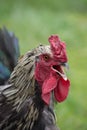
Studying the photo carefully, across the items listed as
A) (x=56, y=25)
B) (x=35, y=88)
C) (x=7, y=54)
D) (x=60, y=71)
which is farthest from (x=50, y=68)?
(x=56, y=25)

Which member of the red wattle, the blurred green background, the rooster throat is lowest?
the blurred green background

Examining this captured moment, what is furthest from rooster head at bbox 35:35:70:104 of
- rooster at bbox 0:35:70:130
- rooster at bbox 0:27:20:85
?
rooster at bbox 0:27:20:85

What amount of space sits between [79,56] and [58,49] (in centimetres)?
506

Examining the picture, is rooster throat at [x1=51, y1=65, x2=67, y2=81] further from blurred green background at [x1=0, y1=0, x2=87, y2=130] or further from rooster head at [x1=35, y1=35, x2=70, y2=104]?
blurred green background at [x1=0, y1=0, x2=87, y2=130]

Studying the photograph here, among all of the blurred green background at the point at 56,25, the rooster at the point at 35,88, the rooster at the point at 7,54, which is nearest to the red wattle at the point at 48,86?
the rooster at the point at 35,88

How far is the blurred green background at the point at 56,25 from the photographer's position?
34.0ft

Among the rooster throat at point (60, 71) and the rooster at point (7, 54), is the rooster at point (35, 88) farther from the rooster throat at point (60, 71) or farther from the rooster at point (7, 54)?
the rooster at point (7, 54)

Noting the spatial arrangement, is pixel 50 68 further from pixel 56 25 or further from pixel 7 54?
pixel 56 25

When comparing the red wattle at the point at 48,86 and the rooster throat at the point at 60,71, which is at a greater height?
the rooster throat at the point at 60,71

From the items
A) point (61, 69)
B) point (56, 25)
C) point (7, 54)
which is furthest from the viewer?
point (56, 25)

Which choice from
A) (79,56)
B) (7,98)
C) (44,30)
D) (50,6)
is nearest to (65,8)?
(50,6)

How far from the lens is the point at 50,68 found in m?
5.99

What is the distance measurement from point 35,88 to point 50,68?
0.23 meters

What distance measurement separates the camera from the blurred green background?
1037 cm
